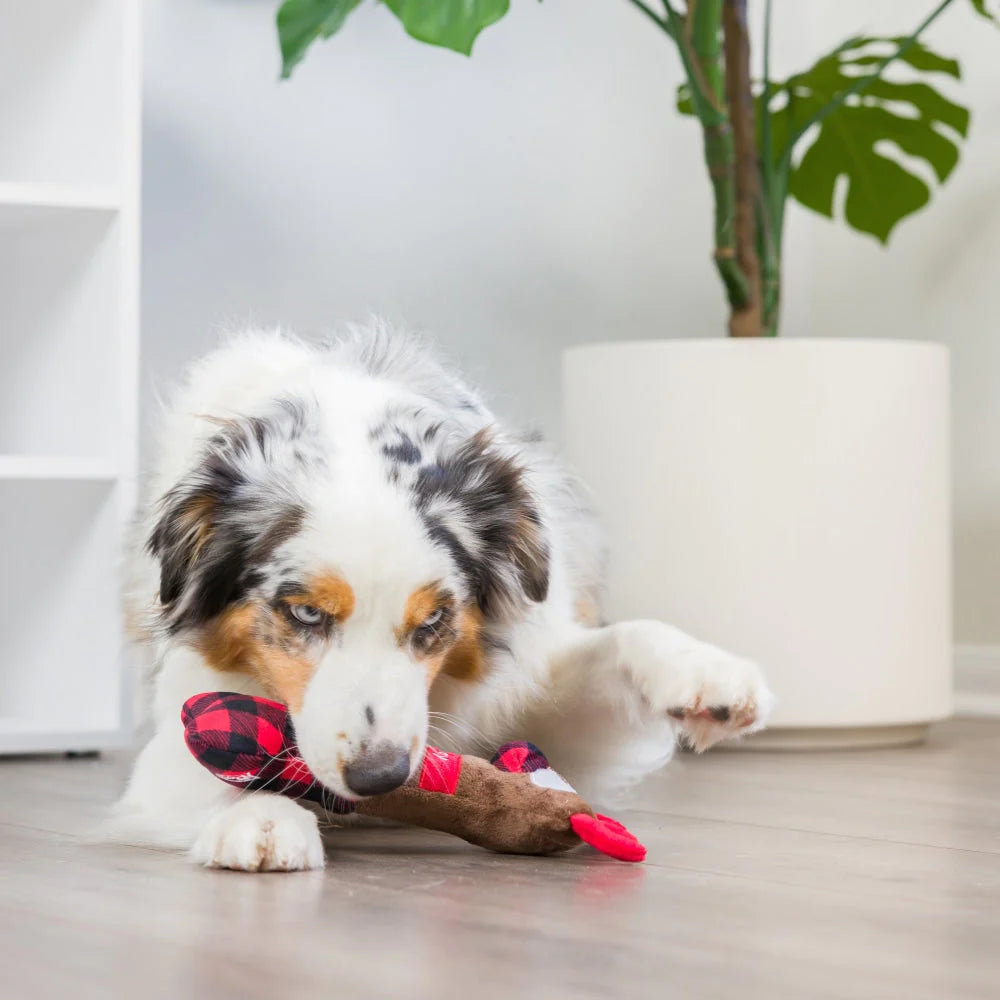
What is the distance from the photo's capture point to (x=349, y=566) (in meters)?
1.42

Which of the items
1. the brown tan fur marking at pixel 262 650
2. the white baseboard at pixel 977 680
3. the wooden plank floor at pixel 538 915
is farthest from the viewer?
the white baseboard at pixel 977 680

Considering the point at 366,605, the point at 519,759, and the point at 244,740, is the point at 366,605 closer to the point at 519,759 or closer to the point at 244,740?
the point at 244,740

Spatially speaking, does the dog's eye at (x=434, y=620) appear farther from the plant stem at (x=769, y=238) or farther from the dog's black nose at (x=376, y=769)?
the plant stem at (x=769, y=238)

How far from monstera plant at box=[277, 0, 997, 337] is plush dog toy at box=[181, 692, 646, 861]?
1099 mm

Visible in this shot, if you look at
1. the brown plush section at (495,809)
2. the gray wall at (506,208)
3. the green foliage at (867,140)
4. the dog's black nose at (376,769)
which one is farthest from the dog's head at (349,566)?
the green foliage at (867,140)

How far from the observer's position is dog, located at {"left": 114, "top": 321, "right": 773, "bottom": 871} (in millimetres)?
1420

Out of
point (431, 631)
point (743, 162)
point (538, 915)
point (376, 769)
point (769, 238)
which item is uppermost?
point (743, 162)

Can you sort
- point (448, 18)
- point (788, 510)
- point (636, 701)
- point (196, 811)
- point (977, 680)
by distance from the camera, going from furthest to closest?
point (977, 680)
point (788, 510)
point (448, 18)
point (636, 701)
point (196, 811)

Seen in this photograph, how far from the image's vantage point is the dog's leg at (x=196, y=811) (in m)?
1.41

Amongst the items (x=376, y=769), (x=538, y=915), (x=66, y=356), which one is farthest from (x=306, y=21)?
(x=538, y=915)

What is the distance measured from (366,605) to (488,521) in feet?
0.72

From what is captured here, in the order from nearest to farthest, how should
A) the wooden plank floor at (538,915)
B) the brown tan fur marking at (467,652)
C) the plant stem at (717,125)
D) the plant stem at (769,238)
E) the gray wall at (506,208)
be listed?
the wooden plank floor at (538,915), the brown tan fur marking at (467,652), the plant stem at (717,125), the plant stem at (769,238), the gray wall at (506,208)

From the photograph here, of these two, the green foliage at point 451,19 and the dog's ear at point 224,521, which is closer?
the dog's ear at point 224,521

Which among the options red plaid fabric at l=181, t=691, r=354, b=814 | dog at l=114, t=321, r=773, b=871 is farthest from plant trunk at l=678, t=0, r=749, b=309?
red plaid fabric at l=181, t=691, r=354, b=814
